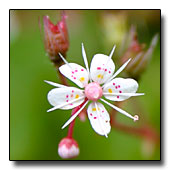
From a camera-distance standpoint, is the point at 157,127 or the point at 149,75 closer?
the point at 157,127

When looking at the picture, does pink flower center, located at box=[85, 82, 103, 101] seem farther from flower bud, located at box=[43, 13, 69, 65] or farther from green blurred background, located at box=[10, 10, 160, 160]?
green blurred background, located at box=[10, 10, 160, 160]

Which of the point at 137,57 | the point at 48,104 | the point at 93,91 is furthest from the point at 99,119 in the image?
the point at 48,104

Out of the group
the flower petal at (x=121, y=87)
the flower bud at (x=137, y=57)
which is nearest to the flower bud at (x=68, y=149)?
the flower petal at (x=121, y=87)

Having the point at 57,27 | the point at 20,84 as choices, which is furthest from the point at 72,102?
the point at 20,84

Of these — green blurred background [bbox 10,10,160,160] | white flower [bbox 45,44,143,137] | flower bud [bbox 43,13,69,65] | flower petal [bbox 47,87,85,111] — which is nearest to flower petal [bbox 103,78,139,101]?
white flower [bbox 45,44,143,137]

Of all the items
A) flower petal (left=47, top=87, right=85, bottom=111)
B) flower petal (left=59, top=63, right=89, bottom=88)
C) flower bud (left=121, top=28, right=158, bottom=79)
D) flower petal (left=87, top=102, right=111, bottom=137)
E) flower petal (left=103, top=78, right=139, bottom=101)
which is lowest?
flower petal (left=87, top=102, right=111, bottom=137)
